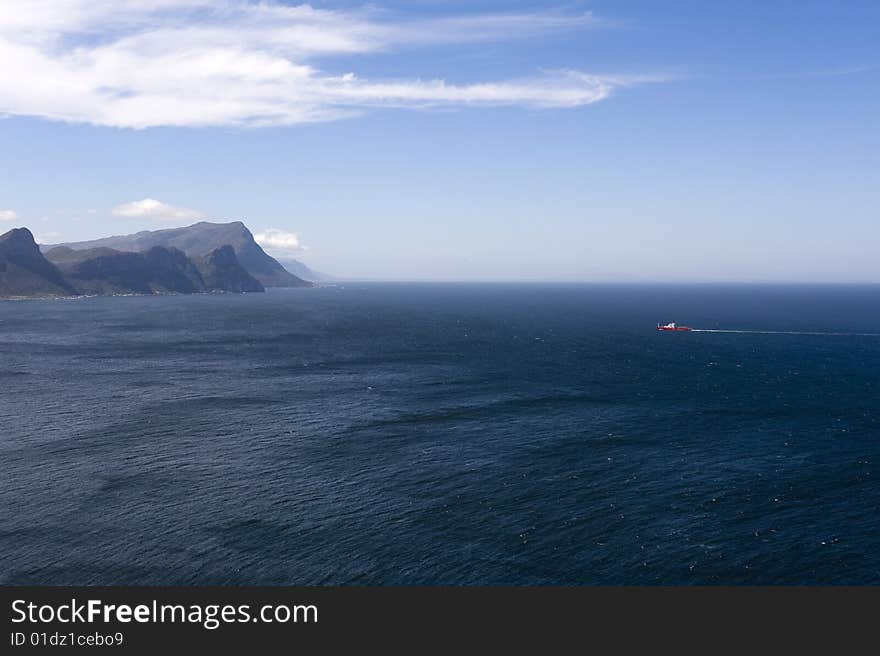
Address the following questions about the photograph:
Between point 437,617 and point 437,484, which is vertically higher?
point 437,484

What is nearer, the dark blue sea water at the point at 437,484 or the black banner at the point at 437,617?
the black banner at the point at 437,617

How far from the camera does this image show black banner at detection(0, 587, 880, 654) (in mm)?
48375

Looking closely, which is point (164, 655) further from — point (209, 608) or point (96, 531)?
point (96, 531)

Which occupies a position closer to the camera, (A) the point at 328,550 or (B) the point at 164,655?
(B) the point at 164,655

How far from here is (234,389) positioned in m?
164

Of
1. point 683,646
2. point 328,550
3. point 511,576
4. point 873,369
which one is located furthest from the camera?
point 873,369

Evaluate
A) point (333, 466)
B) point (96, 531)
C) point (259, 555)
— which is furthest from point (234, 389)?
point (259, 555)

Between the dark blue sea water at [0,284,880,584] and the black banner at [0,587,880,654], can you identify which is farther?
the dark blue sea water at [0,284,880,584]

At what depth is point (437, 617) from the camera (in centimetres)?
6284

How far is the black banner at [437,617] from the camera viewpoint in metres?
48.4

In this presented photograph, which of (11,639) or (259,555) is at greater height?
(11,639)

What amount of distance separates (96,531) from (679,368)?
173720 mm

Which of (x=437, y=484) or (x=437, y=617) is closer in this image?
(x=437, y=617)

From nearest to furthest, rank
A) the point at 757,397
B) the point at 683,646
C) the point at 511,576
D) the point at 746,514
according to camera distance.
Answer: the point at 683,646
the point at 511,576
the point at 746,514
the point at 757,397
